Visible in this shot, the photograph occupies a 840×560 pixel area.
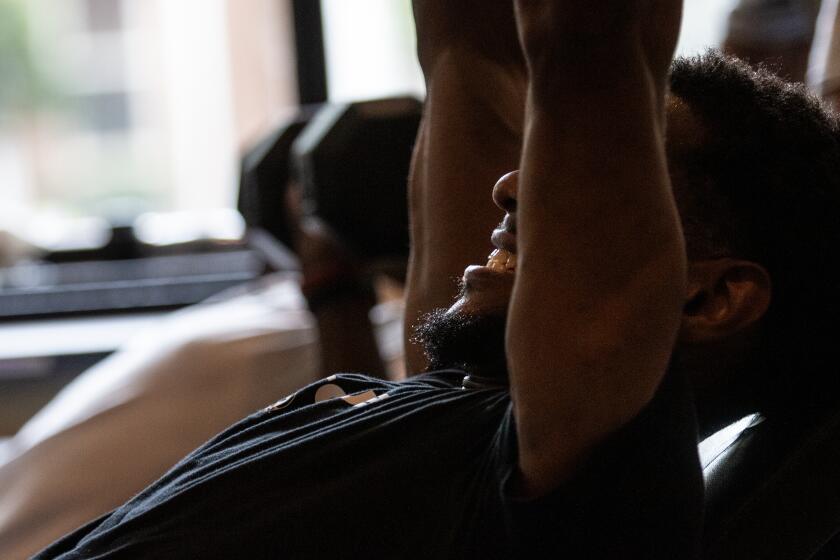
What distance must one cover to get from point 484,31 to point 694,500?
0.52 meters

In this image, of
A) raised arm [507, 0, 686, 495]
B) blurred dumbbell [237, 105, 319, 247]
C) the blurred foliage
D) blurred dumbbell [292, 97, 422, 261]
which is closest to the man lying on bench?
raised arm [507, 0, 686, 495]

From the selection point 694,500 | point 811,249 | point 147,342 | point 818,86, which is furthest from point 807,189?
point 147,342

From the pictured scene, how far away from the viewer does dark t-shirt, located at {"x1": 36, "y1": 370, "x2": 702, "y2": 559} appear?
61 centimetres

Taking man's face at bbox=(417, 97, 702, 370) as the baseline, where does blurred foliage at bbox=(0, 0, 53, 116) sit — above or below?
above

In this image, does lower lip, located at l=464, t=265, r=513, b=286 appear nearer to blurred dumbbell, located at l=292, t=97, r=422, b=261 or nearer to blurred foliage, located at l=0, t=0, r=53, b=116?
blurred dumbbell, located at l=292, t=97, r=422, b=261

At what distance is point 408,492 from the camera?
0.70m

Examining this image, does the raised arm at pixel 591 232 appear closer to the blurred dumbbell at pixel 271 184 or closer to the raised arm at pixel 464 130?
the raised arm at pixel 464 130

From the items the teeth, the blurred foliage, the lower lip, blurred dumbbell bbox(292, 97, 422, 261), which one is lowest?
the lower lip

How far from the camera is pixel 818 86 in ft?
4.86

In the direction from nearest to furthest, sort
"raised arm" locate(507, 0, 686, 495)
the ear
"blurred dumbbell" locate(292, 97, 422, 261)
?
"raised arm" locate(507, 0, 686, 495) → the ear → "blurred dumbbell" locate(292, 97, 422, 261)

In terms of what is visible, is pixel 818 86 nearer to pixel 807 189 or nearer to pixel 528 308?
pixel 807 189

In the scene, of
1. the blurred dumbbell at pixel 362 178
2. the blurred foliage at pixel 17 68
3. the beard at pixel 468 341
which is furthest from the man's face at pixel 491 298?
A: the blurred foliage at pixel 17 68

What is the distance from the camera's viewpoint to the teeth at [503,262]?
31.3 inches

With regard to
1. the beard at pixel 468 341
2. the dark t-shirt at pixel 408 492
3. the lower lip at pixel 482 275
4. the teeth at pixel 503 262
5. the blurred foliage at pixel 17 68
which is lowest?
the dark t-shirt at pixel 408 492
